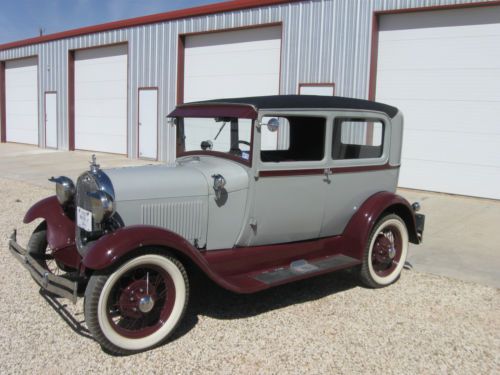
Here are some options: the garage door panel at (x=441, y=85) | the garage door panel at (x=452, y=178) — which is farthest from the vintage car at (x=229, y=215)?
the garage door panel at (x=441, y=85)

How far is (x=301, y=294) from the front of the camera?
4.43 metres

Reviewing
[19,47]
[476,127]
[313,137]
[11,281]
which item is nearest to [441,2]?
[476,127]

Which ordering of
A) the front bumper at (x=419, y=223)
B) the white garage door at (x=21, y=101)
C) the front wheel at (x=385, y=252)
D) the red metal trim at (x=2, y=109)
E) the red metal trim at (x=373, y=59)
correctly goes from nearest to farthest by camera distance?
the front wheel at (x=385, y=252)
the front bumper at (x=419, y=223)
the red metal trim at (x=373, y=59)
the white garage door at (x=21, y=101)
the red metal trim at (x=2, y=109)

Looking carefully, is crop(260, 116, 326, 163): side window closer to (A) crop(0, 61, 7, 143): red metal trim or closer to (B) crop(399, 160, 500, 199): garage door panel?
(B) crop(399, 160, 500, 199): garage door panel

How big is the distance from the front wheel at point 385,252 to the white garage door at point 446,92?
5.12 meters

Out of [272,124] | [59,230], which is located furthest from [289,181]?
[59,230]

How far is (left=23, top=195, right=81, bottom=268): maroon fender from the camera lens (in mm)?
3930

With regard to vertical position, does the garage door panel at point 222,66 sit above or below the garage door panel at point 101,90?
above

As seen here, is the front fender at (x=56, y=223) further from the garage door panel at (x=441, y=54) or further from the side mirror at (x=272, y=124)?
the garage door panel at (x=441, y=54)

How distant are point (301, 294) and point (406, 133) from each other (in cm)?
640

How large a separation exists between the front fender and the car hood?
24.1 inches

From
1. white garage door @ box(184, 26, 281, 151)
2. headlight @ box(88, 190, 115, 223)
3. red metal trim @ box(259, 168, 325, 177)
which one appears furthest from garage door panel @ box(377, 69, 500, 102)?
headlight @ box(88, 190, 115, 223)

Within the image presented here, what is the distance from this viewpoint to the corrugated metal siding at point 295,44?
1016 centimetres

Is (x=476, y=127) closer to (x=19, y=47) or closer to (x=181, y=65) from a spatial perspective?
(x=181, y=65)
